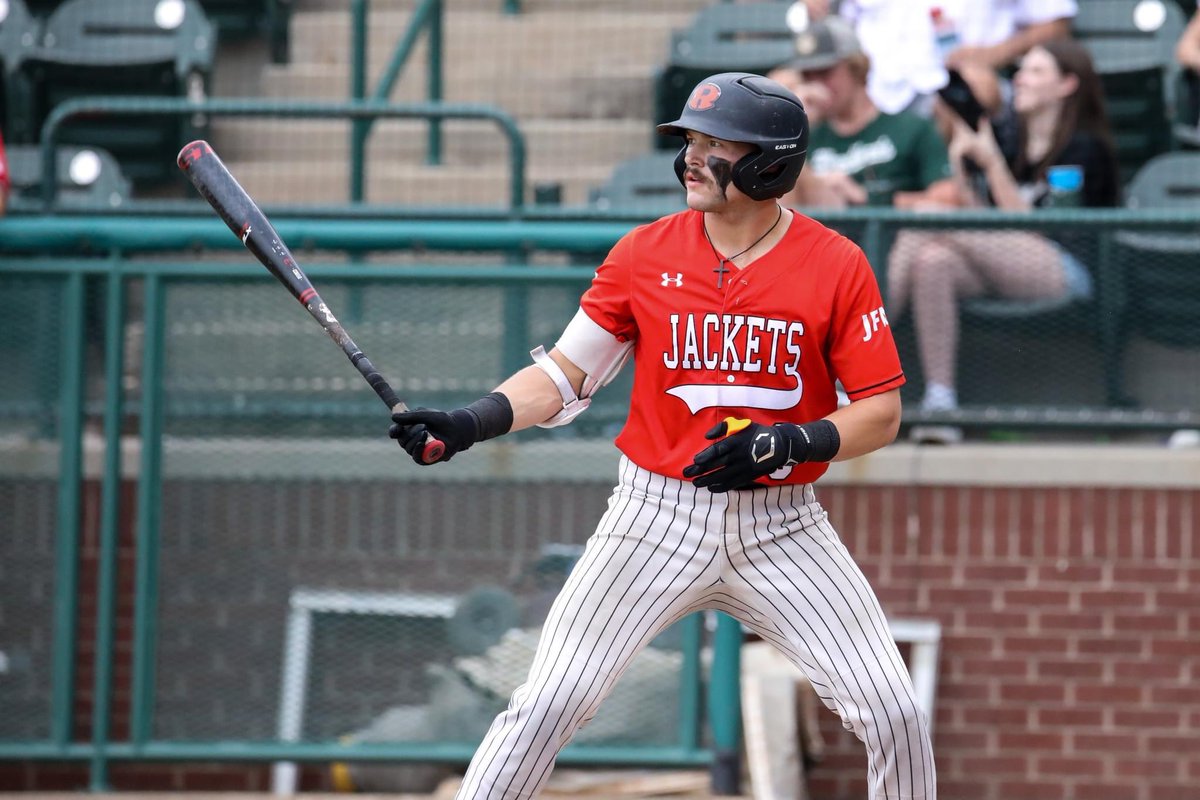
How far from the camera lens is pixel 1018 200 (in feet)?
19.9

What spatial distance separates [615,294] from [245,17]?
533 centimetres

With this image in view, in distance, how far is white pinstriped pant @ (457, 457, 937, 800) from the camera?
11.6 ft

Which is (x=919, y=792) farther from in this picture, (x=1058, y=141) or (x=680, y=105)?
(x=680, y=105)

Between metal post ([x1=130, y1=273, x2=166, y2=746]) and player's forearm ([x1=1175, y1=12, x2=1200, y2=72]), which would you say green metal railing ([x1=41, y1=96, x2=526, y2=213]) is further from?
player's forearm ([x1=1175, y1=12, x2=1200, y2=72])

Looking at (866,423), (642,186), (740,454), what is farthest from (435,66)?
(740,454)

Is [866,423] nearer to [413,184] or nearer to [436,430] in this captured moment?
[436,430]

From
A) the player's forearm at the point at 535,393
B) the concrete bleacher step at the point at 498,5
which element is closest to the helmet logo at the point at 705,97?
the player's forearm at the point at 535,393

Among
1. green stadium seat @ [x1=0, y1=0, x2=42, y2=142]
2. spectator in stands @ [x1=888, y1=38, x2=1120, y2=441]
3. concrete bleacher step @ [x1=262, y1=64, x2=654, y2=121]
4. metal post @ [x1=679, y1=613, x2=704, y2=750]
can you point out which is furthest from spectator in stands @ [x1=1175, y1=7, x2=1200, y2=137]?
green stadium seat @ [x1=0, y1=0, x2=42, y2=142]

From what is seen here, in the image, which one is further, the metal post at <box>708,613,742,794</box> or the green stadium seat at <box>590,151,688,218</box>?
the green stadium seat at <box>590,151,688,218</box>

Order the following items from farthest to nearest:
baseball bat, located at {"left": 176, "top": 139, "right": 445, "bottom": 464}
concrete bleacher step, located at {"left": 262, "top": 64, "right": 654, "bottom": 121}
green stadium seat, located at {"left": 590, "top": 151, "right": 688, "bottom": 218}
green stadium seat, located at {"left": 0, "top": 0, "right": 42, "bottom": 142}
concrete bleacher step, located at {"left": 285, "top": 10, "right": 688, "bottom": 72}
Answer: concrete bleacher step, located at {"left": 285, "top": 10, "right": 688, "bottom": 72}
concrete bleacher step, located at {"left": 262, "top": 64, "right": 654, "bottom": 121}
green stadium seat, located at {"left": 0, "top": 0, "right": 42, "bottom": 142}
green stadium seat, located at {"left": 590, "top": 151, "right": 688, "bottom": 218}
baseball bat, located at {"left": 176, "top": 139, "right": 445, "bottom": 464}

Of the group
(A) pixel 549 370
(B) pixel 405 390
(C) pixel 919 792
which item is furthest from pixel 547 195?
(C) pixel 919 792

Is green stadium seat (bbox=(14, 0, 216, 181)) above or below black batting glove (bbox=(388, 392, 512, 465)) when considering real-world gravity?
above

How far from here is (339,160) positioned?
8.05 metres

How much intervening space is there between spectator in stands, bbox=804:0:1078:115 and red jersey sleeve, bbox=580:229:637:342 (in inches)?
121
